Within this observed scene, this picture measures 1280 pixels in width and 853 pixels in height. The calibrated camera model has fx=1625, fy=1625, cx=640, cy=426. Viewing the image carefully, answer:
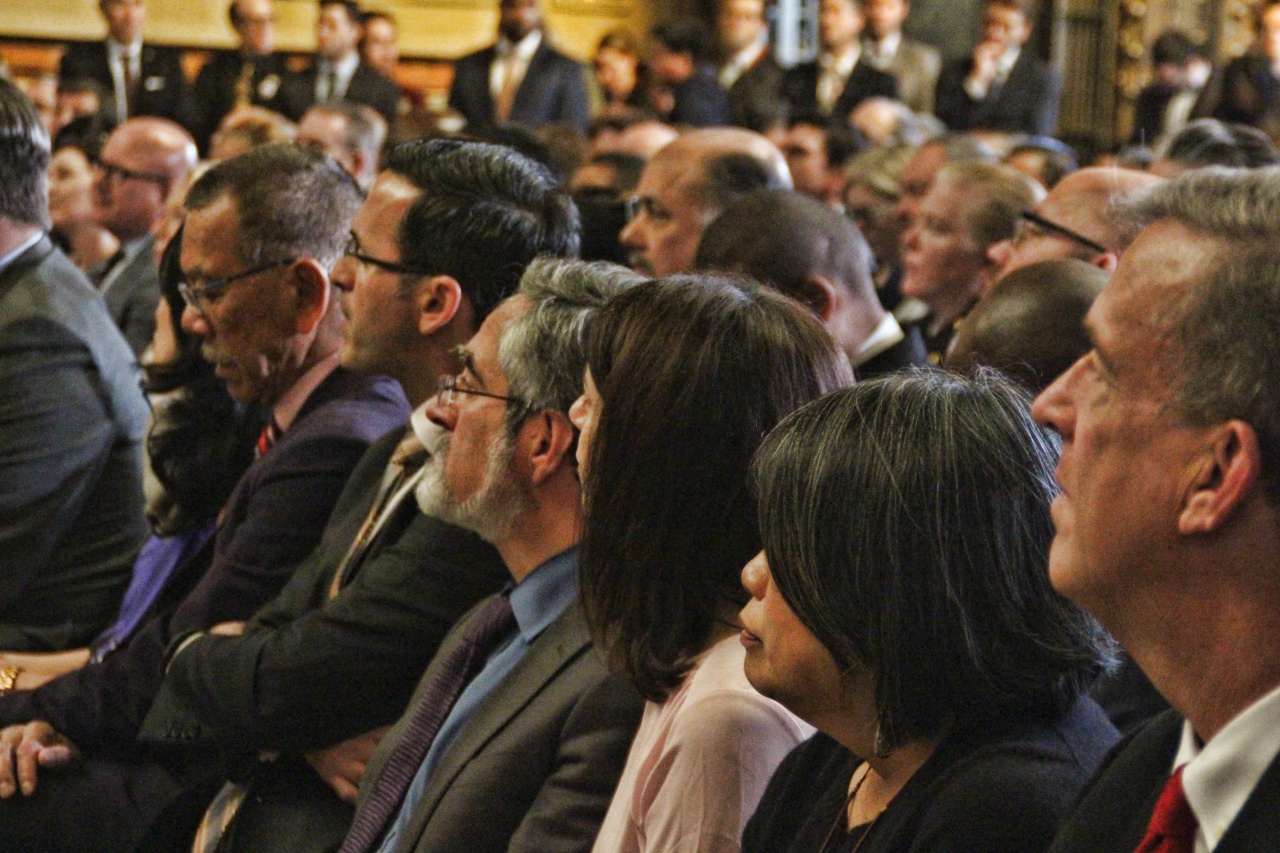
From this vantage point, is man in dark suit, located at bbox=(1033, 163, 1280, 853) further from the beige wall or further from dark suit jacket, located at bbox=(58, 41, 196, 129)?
the beige wall

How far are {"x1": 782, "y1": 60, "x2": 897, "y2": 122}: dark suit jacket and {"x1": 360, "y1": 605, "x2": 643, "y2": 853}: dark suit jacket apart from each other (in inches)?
292

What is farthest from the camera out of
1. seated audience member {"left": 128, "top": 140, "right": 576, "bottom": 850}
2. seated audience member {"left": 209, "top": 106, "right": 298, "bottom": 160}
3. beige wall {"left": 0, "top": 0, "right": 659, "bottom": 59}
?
beige wall {"left": 0, "top": 0, "right": 659, "bottom": 59}

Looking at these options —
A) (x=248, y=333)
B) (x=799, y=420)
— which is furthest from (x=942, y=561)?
(x=248, y=333)

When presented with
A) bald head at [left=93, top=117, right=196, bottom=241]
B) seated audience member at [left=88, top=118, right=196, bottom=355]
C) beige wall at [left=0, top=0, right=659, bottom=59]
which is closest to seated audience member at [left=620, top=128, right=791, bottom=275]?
seated audience member at [left=88, top=118, right=196, bottom=355]

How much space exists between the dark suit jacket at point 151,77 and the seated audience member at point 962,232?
6.69m

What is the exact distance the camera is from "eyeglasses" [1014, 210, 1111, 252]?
10.8ft

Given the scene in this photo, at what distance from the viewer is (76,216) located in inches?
257

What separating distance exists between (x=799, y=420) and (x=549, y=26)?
12028 mm

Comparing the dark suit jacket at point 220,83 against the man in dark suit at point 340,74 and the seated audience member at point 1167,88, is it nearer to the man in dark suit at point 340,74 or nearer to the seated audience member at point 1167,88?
the man in dark suit at point 340,74

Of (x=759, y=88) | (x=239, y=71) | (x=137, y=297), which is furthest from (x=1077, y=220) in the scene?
(x=239, y=71)

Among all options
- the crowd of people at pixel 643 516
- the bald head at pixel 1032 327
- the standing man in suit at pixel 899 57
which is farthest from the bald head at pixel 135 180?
the standing man in suit at pixel 899 57

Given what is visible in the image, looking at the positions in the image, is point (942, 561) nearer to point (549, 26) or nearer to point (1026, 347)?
point (1026, 347)

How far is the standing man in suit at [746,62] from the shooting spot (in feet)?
31.8

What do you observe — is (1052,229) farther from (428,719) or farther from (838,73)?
(838,73)
